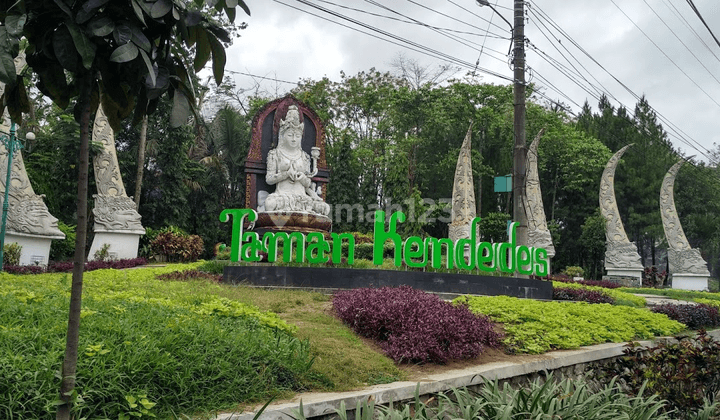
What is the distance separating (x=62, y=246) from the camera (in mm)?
20453

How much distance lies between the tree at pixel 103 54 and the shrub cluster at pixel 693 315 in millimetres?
10929

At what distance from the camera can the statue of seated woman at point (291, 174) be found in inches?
643

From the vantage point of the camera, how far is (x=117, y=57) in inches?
95.5

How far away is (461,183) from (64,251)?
49.3 ft

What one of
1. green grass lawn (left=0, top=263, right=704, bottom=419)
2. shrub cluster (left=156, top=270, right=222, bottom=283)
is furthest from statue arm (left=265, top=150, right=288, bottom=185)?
green grass lawn (left=0, top=263, right=704, bottom=419)

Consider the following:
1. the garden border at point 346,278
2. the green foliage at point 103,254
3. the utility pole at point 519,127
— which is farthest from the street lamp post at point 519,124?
the green foliage at point 103,254

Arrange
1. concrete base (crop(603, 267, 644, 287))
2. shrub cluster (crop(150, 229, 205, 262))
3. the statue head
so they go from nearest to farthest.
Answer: the statue head
shrub cluster (crop(150, 229, 205, 262))
concrete base (crop(603, 267, 644, 287))

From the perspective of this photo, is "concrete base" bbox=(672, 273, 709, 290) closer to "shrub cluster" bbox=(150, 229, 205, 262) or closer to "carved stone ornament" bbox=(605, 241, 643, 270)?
"carved stone ornament" bbox=(605, 241, 643, 270)

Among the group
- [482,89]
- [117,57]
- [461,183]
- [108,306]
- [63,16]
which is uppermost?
[482,89]

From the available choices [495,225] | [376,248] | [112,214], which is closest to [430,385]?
[376,248]

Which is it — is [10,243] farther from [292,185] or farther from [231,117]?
[231,117]

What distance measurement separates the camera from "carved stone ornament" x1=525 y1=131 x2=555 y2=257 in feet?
79.2

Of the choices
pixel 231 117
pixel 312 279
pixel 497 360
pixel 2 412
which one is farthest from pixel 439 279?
pixel 231 117

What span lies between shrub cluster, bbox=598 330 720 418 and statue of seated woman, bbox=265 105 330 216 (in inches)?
449
